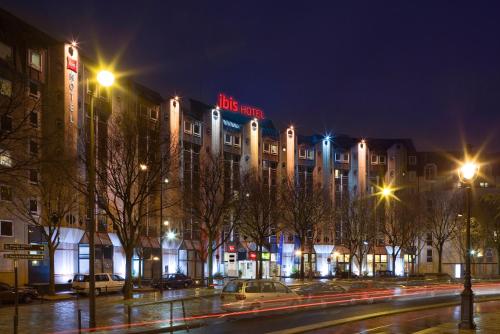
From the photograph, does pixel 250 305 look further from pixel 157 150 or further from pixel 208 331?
pixel 157 150

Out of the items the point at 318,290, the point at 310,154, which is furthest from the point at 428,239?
the point at 318,290

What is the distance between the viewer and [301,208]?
58.2 metres

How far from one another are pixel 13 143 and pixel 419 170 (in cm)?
8753

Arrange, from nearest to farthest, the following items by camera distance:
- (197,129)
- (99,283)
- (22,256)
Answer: (22,256) → (99,283) → (197,129)

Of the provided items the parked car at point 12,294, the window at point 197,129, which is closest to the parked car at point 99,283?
the parked car at point 12,294

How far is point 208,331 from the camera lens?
71.6ft

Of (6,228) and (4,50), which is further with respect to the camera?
(6,228)

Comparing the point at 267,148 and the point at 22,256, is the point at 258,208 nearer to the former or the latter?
the point at 267,148

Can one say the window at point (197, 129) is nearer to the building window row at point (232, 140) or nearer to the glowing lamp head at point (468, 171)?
the building window row at point (232, 140)

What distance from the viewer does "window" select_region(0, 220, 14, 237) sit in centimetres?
4703

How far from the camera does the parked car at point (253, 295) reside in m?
26.6

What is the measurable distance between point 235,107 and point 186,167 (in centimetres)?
1447

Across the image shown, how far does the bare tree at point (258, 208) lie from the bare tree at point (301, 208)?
1.90 metres

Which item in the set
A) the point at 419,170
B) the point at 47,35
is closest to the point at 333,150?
the point at 419,170
